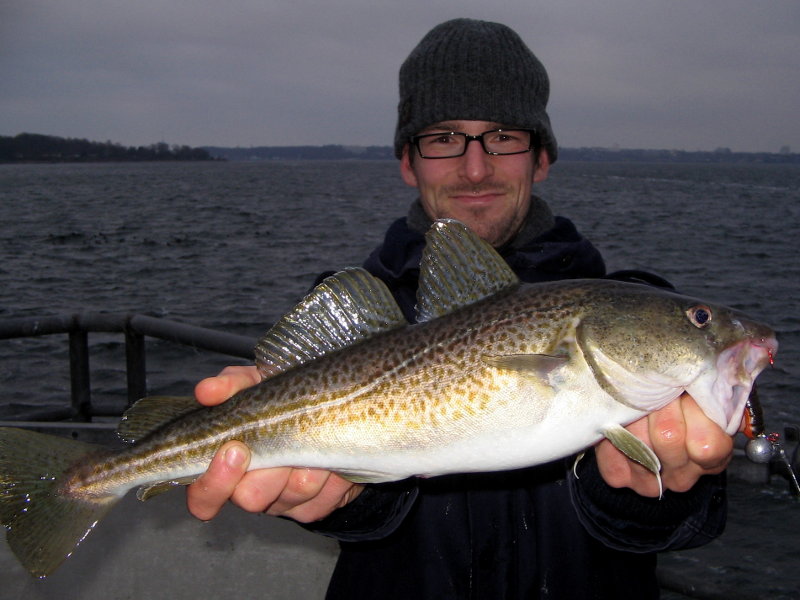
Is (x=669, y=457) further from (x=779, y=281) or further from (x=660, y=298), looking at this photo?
(x=779, y=281)

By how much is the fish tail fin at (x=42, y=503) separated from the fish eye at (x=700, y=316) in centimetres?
268

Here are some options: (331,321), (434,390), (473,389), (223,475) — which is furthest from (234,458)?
(473,389)

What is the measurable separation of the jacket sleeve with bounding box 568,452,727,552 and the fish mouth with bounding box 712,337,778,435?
58 centimetres

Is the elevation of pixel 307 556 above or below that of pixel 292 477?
below

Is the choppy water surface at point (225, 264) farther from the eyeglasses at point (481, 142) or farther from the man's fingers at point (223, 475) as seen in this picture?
the man's fingers at point (223, 475)

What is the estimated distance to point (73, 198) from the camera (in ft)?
196

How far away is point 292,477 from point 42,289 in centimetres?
2122

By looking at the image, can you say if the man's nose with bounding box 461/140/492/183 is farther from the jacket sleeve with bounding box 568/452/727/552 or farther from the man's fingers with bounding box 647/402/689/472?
the man's fingers with bounding box 647/402/689/472

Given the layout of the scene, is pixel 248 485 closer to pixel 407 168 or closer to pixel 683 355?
pixel 683 355

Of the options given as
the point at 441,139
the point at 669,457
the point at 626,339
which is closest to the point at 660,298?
the point at 626,339

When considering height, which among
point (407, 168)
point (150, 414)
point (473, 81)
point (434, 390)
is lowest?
point (150, 414)

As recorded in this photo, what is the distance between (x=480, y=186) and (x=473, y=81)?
0.67 meters

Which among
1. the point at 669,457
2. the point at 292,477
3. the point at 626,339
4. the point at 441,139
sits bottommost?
the point at 292,477

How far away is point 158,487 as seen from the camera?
9.87ft
